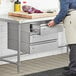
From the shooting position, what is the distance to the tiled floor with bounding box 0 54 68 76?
4.63m

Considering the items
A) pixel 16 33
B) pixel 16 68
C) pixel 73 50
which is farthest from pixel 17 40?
pixel 73 50

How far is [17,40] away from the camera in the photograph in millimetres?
4652

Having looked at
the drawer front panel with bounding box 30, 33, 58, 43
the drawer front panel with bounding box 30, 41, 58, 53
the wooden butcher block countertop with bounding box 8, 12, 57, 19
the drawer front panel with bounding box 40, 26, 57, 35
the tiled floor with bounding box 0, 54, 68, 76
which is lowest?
the tiled floor with bounding box 0, 54, 68, 76

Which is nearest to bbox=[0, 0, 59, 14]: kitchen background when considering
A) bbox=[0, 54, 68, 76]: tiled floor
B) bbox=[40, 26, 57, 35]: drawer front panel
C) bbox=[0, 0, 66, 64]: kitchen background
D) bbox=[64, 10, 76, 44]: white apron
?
bbox=[0, 0, 66, 64]: kitchen background

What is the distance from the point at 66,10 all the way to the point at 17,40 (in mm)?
903

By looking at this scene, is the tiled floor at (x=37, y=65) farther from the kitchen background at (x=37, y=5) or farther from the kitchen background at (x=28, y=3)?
the kitchen background at (x=37, y=5)

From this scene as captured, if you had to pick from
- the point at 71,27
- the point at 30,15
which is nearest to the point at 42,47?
the point at 30,15

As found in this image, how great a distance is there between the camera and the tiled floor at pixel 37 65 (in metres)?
4.63

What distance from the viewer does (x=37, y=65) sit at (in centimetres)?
500

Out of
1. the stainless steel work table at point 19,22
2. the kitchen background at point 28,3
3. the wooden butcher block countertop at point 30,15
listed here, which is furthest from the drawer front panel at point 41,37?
the kitchen background at point 28,3

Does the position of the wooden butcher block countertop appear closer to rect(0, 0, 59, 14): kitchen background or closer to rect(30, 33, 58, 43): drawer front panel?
rect(0, 0, 59, 14): kitchen background

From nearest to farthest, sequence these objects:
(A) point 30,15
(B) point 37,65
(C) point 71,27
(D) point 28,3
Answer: (C) point 71,27
(A) point 30,15
(B) point 37,65
(D) point 28,3

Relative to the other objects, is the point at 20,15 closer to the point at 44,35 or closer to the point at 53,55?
the point at 44,35

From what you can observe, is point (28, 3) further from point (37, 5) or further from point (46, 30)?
point (46, 30)
